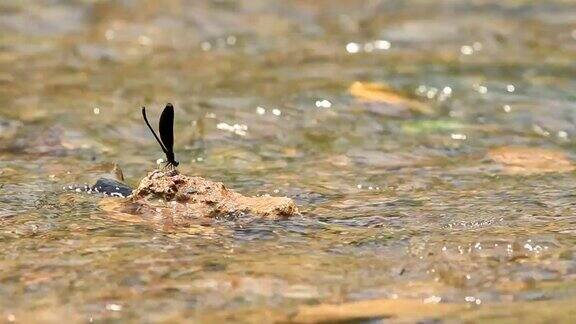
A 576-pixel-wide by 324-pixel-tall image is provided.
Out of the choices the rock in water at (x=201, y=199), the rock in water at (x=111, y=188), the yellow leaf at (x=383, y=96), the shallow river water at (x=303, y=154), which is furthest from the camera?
the yellow leaf at (x=383, y=96)

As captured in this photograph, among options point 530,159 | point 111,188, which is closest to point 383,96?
point 530,159

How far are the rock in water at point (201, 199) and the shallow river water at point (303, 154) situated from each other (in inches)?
1.7

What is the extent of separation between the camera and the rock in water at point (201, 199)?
3064 mm

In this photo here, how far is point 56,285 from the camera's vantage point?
8.08 feet

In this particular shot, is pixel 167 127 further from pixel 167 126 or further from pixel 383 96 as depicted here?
pixel 383 96

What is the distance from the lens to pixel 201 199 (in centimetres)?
309

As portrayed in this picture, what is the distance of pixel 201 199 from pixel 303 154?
1305 mm

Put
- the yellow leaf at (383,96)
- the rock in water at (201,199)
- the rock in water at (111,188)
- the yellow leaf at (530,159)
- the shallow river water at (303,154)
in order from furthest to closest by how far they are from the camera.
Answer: the yellow leaf at (383,96), the yellow leaf at (530,159), the rock in water at (111,188), the rock in water at (201,199), the shallow river water at (303,154)

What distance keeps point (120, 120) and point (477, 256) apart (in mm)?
2561

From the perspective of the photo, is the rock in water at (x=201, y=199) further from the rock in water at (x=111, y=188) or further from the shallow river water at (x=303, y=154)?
the rock in water at (x=111, y=188)

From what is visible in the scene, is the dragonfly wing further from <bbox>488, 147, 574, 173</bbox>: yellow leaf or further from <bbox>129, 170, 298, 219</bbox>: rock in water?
<bbox>488, 147, 574, 173</bbox>: yellow leaf

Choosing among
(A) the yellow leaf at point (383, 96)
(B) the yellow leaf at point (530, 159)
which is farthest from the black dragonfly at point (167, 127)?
(A) the yellow leaf at point (383, 96)

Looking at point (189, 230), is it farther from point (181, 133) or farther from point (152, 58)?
point (152, 58)

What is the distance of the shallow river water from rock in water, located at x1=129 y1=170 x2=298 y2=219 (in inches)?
1.7
